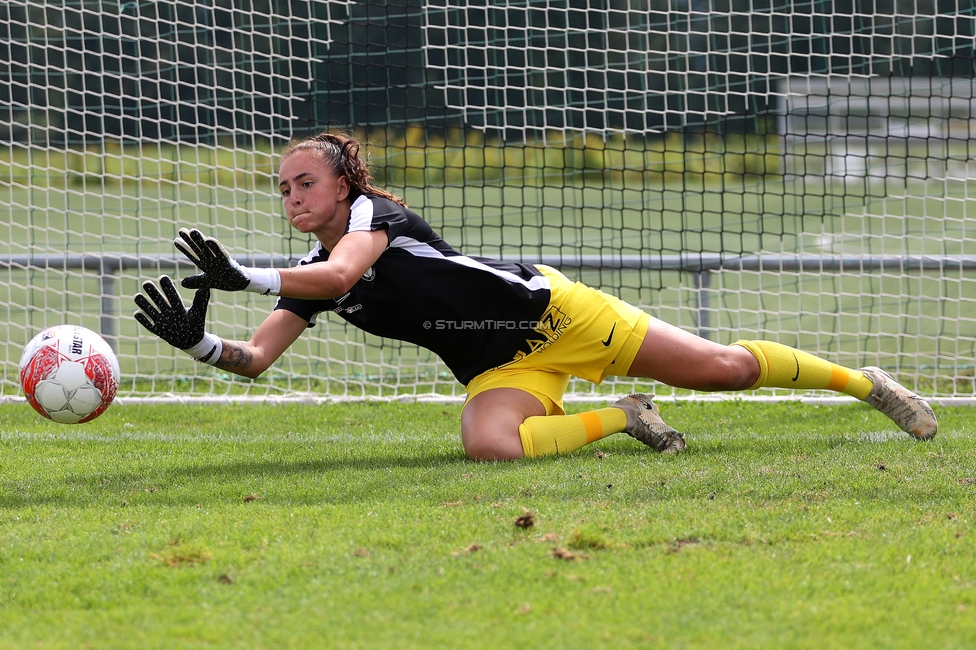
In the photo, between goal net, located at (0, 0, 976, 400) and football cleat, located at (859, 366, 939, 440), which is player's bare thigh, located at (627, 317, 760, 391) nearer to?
football cleat, located at (859, 366, 939, 440)

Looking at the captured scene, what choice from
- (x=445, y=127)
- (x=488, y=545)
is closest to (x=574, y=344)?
(x=488, y=545)

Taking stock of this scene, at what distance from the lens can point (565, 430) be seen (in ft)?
14.4

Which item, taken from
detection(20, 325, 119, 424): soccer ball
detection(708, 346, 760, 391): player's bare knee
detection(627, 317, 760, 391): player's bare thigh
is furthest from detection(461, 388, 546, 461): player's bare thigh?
detection(20, 325, 119, 424): soccer ball

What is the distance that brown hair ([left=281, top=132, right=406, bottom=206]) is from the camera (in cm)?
437

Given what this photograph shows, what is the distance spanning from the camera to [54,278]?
38.7ft

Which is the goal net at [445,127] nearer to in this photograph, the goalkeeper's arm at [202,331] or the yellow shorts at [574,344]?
the goalkeeper's arm at [202,331]

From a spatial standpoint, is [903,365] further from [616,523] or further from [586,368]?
[616,523]

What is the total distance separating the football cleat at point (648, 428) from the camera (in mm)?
4469

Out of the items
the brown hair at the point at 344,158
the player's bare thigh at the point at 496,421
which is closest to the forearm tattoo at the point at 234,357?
the brown hair at the point at 344,158

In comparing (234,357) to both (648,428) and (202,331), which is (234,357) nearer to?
(202,331)

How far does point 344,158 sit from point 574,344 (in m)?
1.32

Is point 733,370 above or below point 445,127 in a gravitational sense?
below

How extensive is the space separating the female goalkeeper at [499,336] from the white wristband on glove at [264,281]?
460mm

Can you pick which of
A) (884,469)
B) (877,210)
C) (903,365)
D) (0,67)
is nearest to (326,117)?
(0,67)
